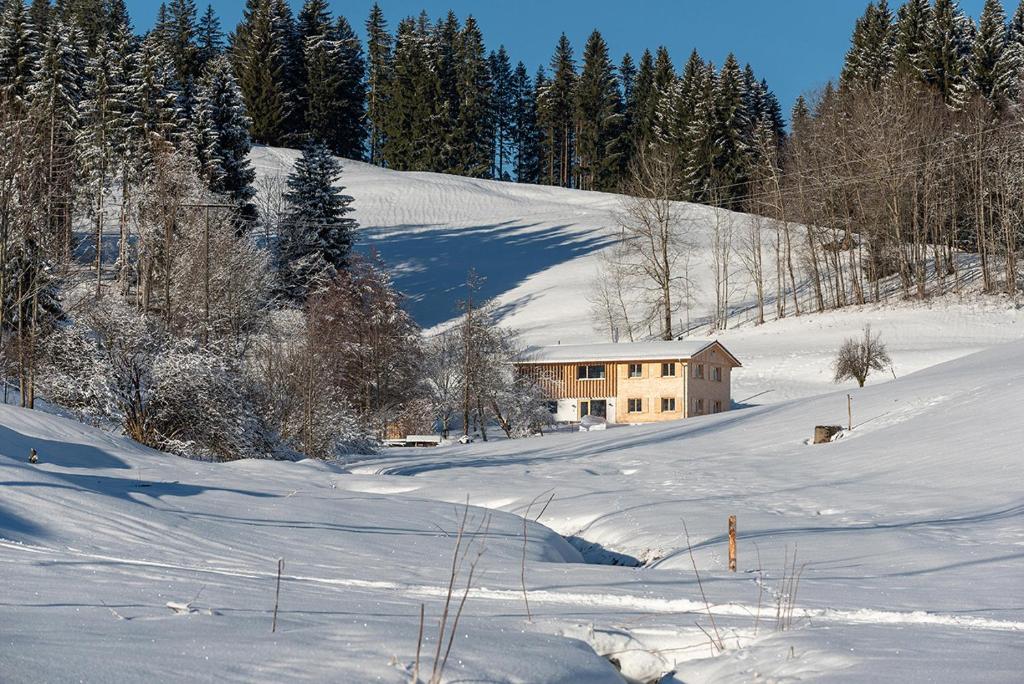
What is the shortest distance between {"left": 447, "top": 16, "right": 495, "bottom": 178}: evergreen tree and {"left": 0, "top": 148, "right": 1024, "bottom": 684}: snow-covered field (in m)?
73.0

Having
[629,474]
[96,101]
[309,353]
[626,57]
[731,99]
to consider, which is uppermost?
[626,57]

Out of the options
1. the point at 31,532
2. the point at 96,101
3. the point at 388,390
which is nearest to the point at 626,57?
the point at 96,101

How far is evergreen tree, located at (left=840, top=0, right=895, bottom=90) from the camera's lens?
3378 inches

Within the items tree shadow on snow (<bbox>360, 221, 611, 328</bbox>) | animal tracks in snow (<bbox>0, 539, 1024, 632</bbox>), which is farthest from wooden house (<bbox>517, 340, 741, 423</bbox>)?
animal tracks in snow (<bbox>0, 539, 1024, 632</bbox>)

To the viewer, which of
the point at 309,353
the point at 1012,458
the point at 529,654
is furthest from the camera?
the point at 309,353

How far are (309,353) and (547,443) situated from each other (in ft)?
27.7

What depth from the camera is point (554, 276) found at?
7450 cm

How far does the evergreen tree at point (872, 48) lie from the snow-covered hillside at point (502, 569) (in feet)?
225

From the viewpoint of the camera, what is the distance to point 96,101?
196 feet

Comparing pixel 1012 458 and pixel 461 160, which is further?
pixel 461 160

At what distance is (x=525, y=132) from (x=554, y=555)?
106 m

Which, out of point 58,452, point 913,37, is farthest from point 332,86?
point 58,452

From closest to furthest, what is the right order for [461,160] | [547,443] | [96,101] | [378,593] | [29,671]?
[29,671] → [378,593] → [547,443] → [96,101] → [461,160]

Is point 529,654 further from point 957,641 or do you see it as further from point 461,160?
point 461,160
